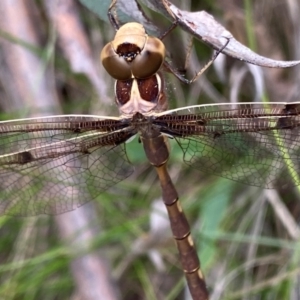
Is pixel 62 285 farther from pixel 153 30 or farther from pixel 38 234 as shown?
pixel 153 30

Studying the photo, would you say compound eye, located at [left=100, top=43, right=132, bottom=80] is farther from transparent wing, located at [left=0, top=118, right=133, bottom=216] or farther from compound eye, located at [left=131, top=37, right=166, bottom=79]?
transparent wing, located at [left=0, top=118, right=133, bottom=216]

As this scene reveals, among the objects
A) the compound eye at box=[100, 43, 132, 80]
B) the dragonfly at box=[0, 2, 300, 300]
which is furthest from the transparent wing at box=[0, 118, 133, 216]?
the compound eye at box=[100, 43, 132, 80]

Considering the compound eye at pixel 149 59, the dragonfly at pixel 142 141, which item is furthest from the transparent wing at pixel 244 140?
the compound eye at pixel 149 59

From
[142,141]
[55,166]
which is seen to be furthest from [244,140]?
[55,166]

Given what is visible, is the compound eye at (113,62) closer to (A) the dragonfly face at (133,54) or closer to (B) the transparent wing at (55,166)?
(A) the dragonfly face at (133,54)

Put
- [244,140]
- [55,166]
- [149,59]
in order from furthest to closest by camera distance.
Result: [55,166] → [244,140] → [149,59]

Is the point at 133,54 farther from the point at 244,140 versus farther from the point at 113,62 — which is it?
the point at 244,140
